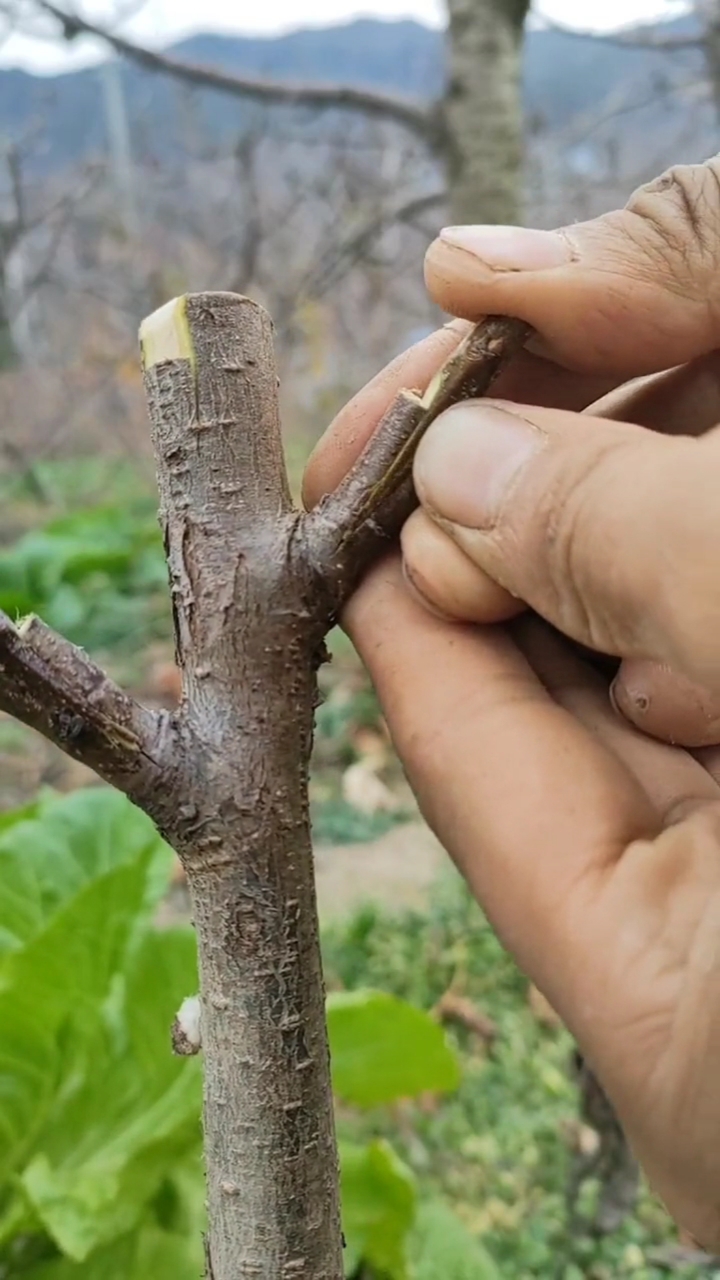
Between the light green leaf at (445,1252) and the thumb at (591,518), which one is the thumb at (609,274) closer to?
the thumb at (591,518)

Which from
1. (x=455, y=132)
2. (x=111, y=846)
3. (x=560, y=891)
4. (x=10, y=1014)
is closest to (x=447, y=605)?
(x=560, y=891)

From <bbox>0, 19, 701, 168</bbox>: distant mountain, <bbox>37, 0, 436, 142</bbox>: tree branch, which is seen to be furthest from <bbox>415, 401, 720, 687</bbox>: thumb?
<bbox>0, 19, 701, 168</bbox>: distant mountain

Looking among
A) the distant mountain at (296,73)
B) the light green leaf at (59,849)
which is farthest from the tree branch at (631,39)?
the distant mountain at (296,73)

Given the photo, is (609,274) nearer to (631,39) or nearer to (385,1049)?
(385,1049)

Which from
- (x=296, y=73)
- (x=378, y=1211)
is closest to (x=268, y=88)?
(x=378, y=1211)

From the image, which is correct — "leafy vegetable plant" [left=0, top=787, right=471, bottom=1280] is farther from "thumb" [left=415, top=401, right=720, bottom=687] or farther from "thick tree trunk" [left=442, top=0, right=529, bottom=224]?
"thick tree trunk" [left=442, top=0, right=529, bottom=224]

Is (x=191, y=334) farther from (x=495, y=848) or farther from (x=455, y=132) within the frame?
(x=455, y=132)
